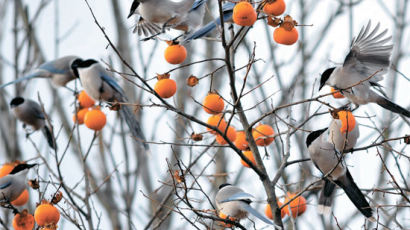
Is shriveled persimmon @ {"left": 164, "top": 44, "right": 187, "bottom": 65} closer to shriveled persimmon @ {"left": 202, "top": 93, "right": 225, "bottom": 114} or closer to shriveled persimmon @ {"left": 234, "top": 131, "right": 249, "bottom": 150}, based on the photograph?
shriveled persimmon @ {"left": 202, "top": 93, "right": 225, "bottom": 114}

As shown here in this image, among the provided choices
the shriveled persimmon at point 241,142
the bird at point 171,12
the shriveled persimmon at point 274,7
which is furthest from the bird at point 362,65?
the bird at point 171,12

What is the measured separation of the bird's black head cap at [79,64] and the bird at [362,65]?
7.33ft

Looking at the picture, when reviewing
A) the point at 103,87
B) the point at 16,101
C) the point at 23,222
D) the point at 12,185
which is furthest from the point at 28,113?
the point at 23,222

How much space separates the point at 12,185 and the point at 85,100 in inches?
32.7

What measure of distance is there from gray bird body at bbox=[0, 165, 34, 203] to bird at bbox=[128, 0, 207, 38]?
137 cm

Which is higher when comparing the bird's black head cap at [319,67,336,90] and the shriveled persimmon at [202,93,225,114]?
the bird's black head cap at [319,67,336,90]

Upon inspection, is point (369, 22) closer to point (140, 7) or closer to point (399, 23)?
point (140, 7)

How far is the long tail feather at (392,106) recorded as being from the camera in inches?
147

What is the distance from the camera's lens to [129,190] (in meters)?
4.98

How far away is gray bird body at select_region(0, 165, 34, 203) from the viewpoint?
3.96m

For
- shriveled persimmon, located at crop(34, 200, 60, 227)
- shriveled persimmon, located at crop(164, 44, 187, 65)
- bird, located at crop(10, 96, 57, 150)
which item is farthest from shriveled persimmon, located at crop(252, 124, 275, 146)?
bird, located at crop(10, 96, 57, 150)

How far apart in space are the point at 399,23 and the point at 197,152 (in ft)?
9.87

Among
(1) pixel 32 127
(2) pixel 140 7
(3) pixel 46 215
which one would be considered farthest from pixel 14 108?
(3) pixel 46 215

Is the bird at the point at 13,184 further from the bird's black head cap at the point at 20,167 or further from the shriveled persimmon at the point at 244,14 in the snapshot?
the shriveled persimmon at the point at 244,14
